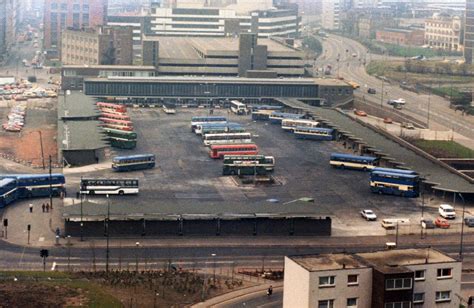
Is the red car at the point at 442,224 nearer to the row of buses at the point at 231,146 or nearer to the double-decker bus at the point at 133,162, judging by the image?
the row of buses at the point at 231,146

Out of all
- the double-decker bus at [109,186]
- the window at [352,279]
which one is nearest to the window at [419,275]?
the window at [352,279]

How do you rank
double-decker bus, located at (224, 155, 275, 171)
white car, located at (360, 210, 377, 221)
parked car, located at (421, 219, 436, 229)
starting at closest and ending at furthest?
parked car, located at (421, 219, 436, 229) < white car, located at (360, 210, 377, 221) < double-decker bus, located at (224, 155, 275, 171)

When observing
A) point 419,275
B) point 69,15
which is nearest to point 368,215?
point 419,275

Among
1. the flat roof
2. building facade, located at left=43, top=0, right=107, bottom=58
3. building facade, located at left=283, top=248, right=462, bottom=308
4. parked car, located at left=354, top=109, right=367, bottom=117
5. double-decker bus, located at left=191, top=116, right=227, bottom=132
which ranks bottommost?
parked car, located at left=354, top=109, right=367, bottom=117

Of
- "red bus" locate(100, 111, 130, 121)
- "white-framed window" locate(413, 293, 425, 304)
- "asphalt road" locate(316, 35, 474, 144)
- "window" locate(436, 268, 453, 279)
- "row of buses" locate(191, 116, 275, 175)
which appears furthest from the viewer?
"asphalt road" locate(316, 35, 474, 144)

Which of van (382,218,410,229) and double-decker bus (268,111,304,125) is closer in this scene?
van (382,218,410,229)

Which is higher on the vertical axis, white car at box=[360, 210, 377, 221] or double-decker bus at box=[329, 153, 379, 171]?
double-decker bus at box=[329, 153, 379, 171]

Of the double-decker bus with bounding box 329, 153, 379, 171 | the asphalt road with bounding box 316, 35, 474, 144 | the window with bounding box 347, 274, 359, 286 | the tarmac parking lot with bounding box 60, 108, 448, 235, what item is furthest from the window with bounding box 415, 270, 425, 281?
the asphalt road with bounding box 316, 35, 474, 144

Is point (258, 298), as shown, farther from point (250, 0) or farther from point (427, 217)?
point (250, 0)

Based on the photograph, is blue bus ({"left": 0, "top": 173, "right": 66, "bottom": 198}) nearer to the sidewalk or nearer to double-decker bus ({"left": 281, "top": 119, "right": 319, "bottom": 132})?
the sidewalk
